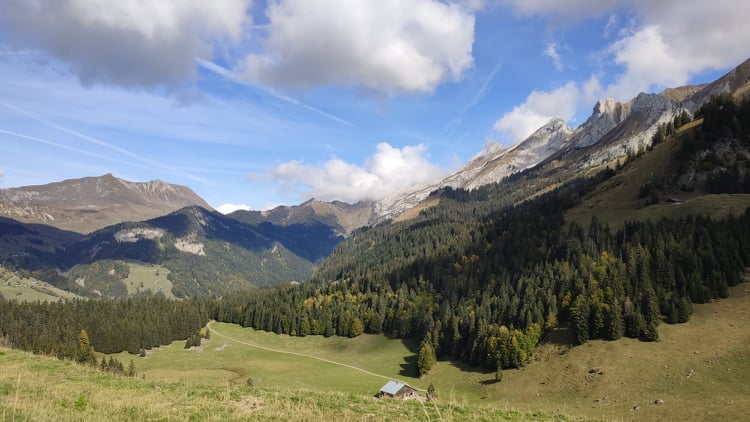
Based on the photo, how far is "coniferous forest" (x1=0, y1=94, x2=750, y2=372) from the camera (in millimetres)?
85875

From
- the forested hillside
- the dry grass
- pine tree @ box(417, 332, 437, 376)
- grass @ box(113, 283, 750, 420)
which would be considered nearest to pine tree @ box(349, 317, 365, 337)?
the forested hillside

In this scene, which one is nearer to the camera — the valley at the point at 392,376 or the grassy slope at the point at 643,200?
the valley at the point at 392,376

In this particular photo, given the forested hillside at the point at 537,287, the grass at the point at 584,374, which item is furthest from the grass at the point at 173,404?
the forested hillside at the point at 537,287

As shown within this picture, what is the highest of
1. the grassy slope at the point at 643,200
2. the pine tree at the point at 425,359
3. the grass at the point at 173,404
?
the grassy slope at the point at 643,200

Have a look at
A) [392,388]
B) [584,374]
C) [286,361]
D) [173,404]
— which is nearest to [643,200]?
[584,374]

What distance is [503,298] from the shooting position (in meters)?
116

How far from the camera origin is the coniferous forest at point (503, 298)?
85.9 m

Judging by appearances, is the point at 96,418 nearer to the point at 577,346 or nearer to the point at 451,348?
the point at 577,346

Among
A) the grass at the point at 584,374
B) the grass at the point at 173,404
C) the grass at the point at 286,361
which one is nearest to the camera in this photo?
the grass at the point at 173,404

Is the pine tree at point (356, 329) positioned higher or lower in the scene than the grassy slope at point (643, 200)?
lower

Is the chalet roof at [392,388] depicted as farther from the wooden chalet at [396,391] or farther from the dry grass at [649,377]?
the dry grass at [649,377]

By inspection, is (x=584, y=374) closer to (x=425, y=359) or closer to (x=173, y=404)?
(x=425, y=359)

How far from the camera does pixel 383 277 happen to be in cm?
19175

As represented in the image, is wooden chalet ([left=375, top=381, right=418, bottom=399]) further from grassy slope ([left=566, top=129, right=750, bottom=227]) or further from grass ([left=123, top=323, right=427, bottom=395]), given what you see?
grassy slope ([left=566, top=129, right=750, bottom=227])
